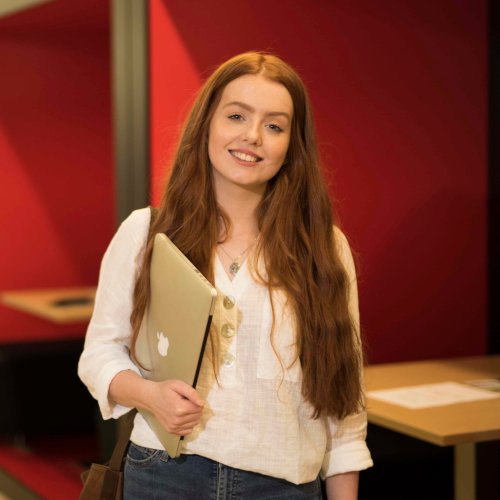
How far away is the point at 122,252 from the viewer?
2.03m

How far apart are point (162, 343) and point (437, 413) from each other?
1201mm

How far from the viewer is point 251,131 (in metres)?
1.98

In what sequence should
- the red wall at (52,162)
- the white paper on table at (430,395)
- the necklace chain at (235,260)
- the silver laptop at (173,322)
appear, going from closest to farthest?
the silver laptop at (173,322)
the necklace chain at (235,260)
the white paper on table at (430,395)
the red wall at (52,162)

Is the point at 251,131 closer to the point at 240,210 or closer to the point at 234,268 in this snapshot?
the point at 240,210

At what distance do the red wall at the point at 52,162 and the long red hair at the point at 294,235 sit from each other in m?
3.58

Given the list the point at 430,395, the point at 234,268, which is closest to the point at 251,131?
the point at 234,268

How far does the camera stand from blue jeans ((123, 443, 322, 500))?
1913mm

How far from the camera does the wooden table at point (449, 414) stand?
8.71 ft

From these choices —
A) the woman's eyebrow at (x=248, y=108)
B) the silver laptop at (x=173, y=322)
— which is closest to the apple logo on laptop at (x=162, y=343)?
the silver laptop at (x=173, y=322)

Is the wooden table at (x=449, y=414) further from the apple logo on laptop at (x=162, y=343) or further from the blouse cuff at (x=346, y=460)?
the apple logo on laptop at (x=162, y=343)

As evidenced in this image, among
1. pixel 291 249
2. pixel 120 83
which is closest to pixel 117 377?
pixel 291 249

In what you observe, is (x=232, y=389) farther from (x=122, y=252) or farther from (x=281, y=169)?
(x=281, y=169)

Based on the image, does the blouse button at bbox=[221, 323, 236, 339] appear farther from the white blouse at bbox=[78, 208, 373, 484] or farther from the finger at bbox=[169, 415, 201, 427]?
the finger at bbox=[169, 415, 201, 427]

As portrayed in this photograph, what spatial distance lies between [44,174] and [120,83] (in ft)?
7.57
